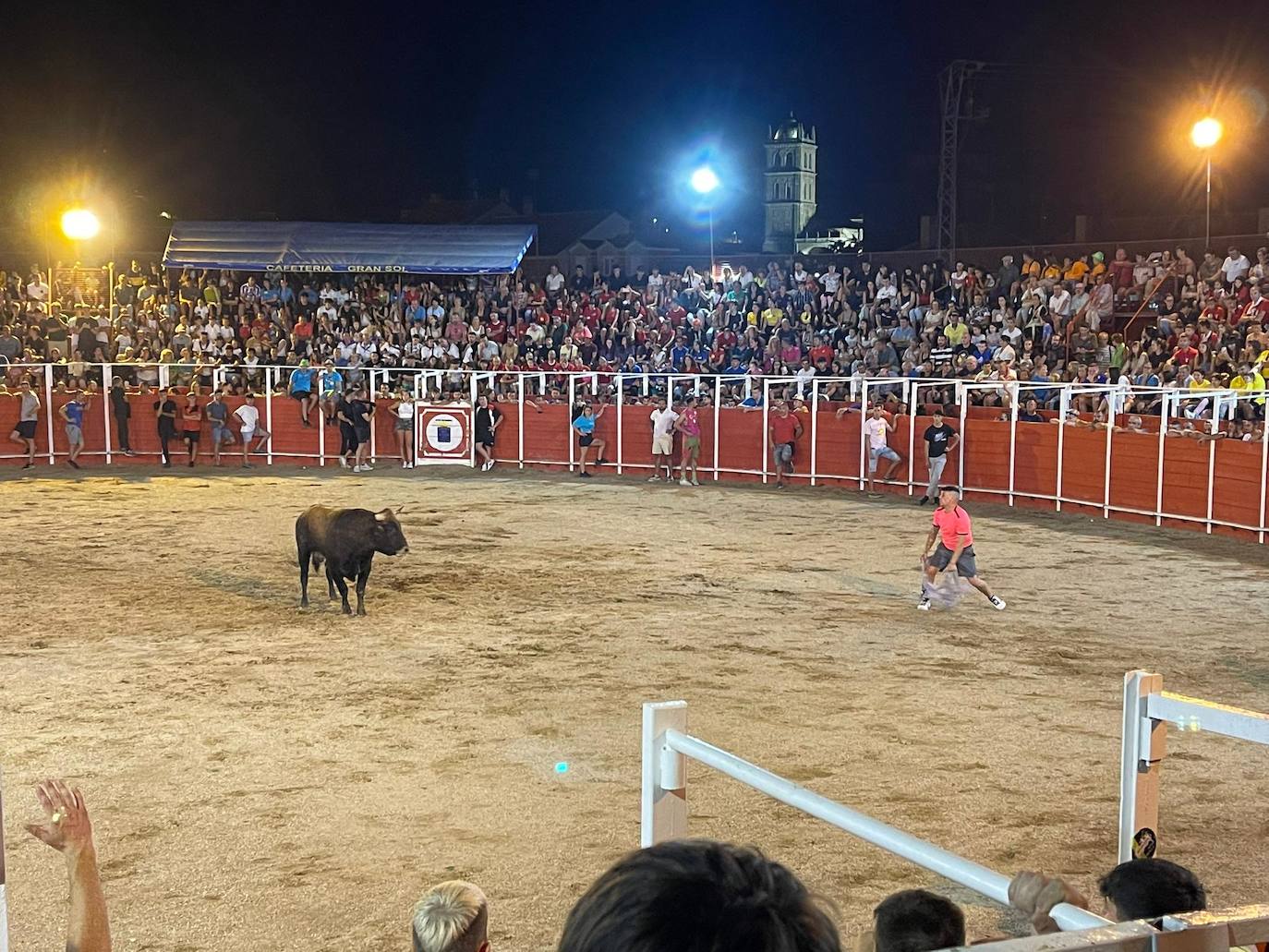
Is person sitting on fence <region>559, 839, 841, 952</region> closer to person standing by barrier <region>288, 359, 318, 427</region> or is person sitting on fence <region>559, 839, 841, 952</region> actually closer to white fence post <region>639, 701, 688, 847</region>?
white fence post <region>639, 701, 688, 847</region>

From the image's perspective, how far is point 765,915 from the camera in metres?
1.43

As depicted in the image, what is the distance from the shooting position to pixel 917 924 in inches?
114

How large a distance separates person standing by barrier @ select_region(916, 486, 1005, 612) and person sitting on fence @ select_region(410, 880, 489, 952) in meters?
10.3

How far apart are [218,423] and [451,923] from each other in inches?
1053

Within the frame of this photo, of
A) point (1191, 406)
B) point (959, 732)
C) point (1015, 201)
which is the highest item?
point (1015, 201)

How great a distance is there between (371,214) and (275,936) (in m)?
69.2

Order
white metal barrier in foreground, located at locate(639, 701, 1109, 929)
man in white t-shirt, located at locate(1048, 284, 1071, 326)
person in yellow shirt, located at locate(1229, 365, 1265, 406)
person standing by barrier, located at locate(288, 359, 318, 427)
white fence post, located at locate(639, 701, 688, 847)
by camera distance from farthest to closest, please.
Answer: person standing by barrier, located at locate(288, 359, 318, 427), man in white t-shirt, located at locate(1048, 284, 1071, 326), person in yellow shirt, located at locate(1229, 365, 1265, 406), white fence post, located at locate(639, 701, 688, 847), white metal barrier in foreground, located at locate(639, 701, 1109, 929)

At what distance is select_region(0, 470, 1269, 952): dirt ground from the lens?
20.7 feet

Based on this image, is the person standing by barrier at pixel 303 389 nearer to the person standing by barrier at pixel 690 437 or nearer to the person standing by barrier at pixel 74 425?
the person standing by barrier at pixel 74 425

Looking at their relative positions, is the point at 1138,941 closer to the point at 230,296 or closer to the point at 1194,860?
the point at 1194,860

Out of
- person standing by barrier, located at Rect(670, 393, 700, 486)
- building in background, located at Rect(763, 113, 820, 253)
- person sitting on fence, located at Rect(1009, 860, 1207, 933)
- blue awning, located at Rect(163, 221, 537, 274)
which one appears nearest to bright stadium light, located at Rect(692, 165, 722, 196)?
blue awning, located at Rect(163, 221, 537, 274)

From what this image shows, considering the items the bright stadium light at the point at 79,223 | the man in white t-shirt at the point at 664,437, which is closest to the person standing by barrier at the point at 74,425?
the bright stadium light at the point at 79,223

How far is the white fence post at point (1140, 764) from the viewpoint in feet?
12.4

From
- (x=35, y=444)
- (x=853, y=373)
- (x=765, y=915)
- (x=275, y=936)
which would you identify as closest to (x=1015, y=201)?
(x=853, y=373)
